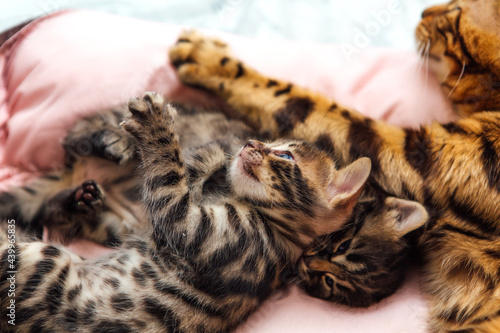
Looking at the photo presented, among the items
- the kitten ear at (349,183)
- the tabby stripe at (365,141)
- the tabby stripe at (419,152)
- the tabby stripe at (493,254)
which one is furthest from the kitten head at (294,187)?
the tabby stripe at (493,254)

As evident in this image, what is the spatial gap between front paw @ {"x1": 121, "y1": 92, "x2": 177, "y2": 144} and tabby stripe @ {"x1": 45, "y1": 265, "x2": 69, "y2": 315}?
0.52 meters

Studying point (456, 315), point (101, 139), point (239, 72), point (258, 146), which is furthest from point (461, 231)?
point (101, 139)

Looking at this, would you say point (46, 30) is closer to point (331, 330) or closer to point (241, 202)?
point (241, 202)

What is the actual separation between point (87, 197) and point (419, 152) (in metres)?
1.26

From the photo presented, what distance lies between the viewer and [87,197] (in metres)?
1.74

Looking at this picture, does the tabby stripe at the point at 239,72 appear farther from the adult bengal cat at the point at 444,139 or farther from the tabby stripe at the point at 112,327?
the tabby stripe at the point at 112,327

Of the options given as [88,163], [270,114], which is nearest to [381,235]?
[270,114]

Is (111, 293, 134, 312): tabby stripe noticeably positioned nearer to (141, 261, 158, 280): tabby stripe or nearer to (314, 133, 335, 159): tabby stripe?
(141, 261, 158, 280): tabby stripe

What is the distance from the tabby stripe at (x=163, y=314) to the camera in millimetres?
1412

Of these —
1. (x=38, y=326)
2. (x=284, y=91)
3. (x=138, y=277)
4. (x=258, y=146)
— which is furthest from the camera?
(x=284, y=91)

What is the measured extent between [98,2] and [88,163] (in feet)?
4.13

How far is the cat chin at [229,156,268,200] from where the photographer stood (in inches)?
62.1

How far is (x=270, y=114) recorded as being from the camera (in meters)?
1.80

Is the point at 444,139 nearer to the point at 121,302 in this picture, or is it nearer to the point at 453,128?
the point at 453,128
